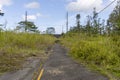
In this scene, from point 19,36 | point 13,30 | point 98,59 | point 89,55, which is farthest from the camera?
point 19,36

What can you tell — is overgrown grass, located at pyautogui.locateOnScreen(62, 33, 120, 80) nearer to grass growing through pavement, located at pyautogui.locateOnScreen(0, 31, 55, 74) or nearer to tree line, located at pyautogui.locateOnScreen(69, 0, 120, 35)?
grass growing through pavement, located at pyautogui.locateOnScreen(0, 31, 55, 74)

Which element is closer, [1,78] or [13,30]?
[1,78]

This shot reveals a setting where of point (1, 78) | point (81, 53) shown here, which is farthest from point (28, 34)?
point (1, 78)

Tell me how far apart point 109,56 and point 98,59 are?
3.21 feet

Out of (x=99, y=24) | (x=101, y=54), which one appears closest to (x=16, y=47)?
(x=101, y=54)

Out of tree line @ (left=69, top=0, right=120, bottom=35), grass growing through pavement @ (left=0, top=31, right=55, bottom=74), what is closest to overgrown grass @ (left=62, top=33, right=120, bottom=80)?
grass growing through pavement @ (left=0, top=31, right=55, bottom=74)

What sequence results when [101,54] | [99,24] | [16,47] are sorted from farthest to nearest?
[99,24] → [16,47] → [101,54]

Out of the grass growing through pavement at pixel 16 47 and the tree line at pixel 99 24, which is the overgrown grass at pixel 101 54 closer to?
the grass growing through pavement at pixel 16 47

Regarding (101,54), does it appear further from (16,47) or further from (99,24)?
(99,24)

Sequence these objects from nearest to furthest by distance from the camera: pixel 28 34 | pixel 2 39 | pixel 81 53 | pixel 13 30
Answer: pixel 81 53
pixel 2 39
pixel 13 30
pixel 28 34

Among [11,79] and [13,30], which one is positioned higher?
[13,30]

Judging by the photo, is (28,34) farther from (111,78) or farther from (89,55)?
(111,78)

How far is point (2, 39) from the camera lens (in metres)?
24.0

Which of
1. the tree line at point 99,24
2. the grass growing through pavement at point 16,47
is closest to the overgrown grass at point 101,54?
the grass growing through pavement at point 16,47
